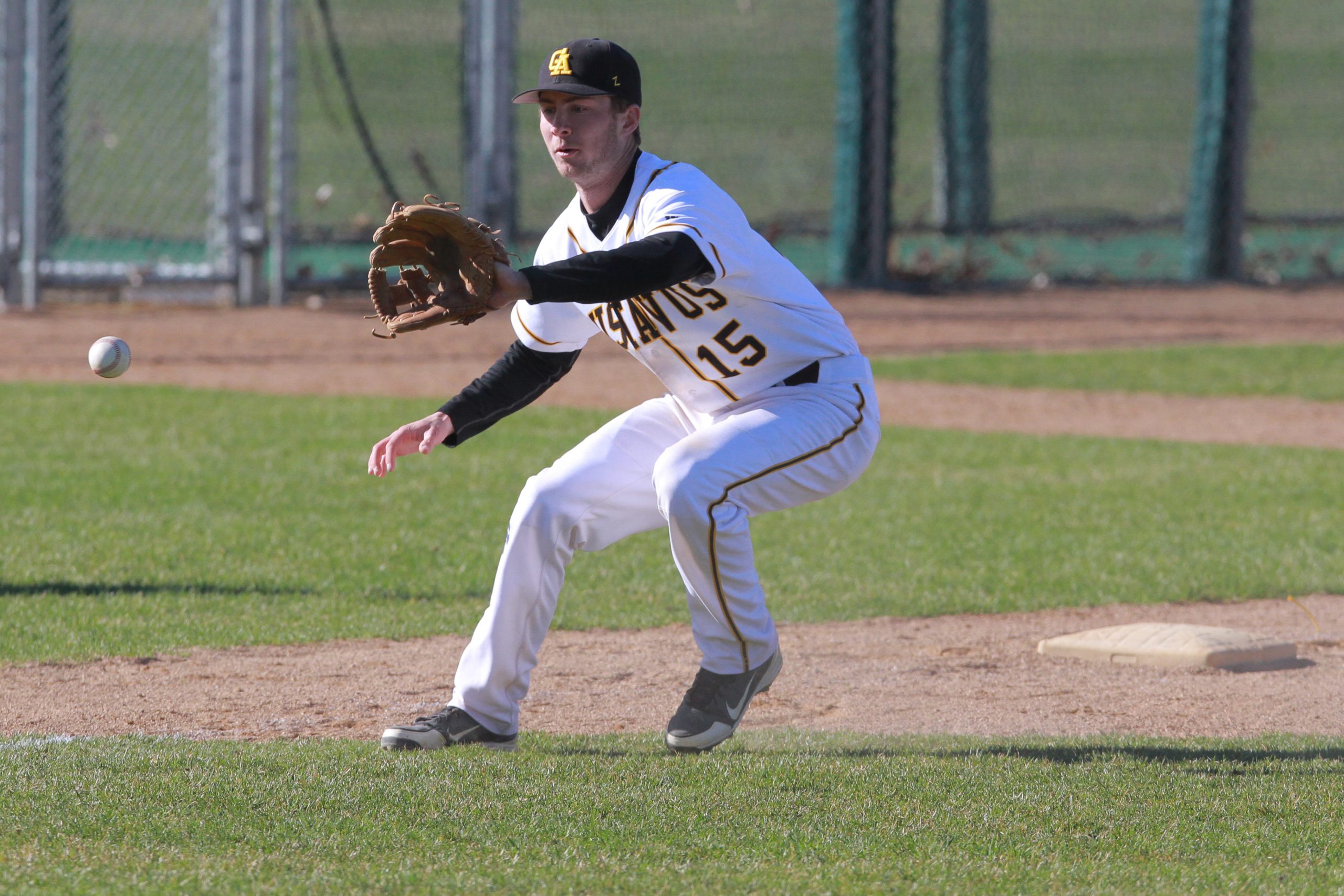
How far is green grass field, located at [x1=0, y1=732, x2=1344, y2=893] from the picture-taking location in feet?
9.55

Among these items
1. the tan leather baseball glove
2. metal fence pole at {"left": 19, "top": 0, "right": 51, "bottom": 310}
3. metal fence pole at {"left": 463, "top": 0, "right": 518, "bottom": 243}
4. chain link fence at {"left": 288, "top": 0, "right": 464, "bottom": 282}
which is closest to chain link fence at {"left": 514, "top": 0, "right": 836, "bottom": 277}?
chain link fence at {"left": 288, "top": 0, "right": 464, "bottom": 282}

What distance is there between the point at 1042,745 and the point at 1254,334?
11.0 metres

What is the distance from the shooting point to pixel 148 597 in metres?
5.83

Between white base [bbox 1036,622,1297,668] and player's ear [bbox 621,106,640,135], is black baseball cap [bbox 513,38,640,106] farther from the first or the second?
white base [bbox 1036,622,1297,668]

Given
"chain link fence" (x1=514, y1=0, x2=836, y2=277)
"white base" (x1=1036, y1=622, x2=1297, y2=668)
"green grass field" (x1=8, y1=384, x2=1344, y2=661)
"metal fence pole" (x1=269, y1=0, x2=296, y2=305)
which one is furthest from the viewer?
"chain link fence" (x1=514, y1=0, x2=836, y2=277)

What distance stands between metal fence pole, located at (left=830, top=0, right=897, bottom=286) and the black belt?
12.7 meters

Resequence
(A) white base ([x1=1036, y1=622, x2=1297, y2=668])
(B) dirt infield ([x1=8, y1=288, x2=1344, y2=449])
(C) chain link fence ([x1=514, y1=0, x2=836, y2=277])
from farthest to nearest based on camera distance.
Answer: (C) chain link fence ([x1=514, y1=0, x2=836, y2=277]) < (B) dirt infield ([x1=8, y1=288, x2=1344, y2=449]) < (A) white base ([x1=1036, y1=622, x2=1297, y2=668])

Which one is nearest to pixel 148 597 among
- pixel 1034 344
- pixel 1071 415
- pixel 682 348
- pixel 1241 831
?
pixel 682 348

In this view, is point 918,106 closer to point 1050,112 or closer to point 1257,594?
point 1050,112

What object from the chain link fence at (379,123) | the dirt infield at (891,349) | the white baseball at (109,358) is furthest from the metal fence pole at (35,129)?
the white baseball at (109,358)

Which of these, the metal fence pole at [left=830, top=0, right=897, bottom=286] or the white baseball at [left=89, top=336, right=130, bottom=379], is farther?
the metal fence pole at [left=830, top=0, right=897, bottom=286]

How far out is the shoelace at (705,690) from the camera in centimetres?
388

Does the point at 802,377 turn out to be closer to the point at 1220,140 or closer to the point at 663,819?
the point at 663,819

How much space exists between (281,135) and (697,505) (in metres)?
11.4
